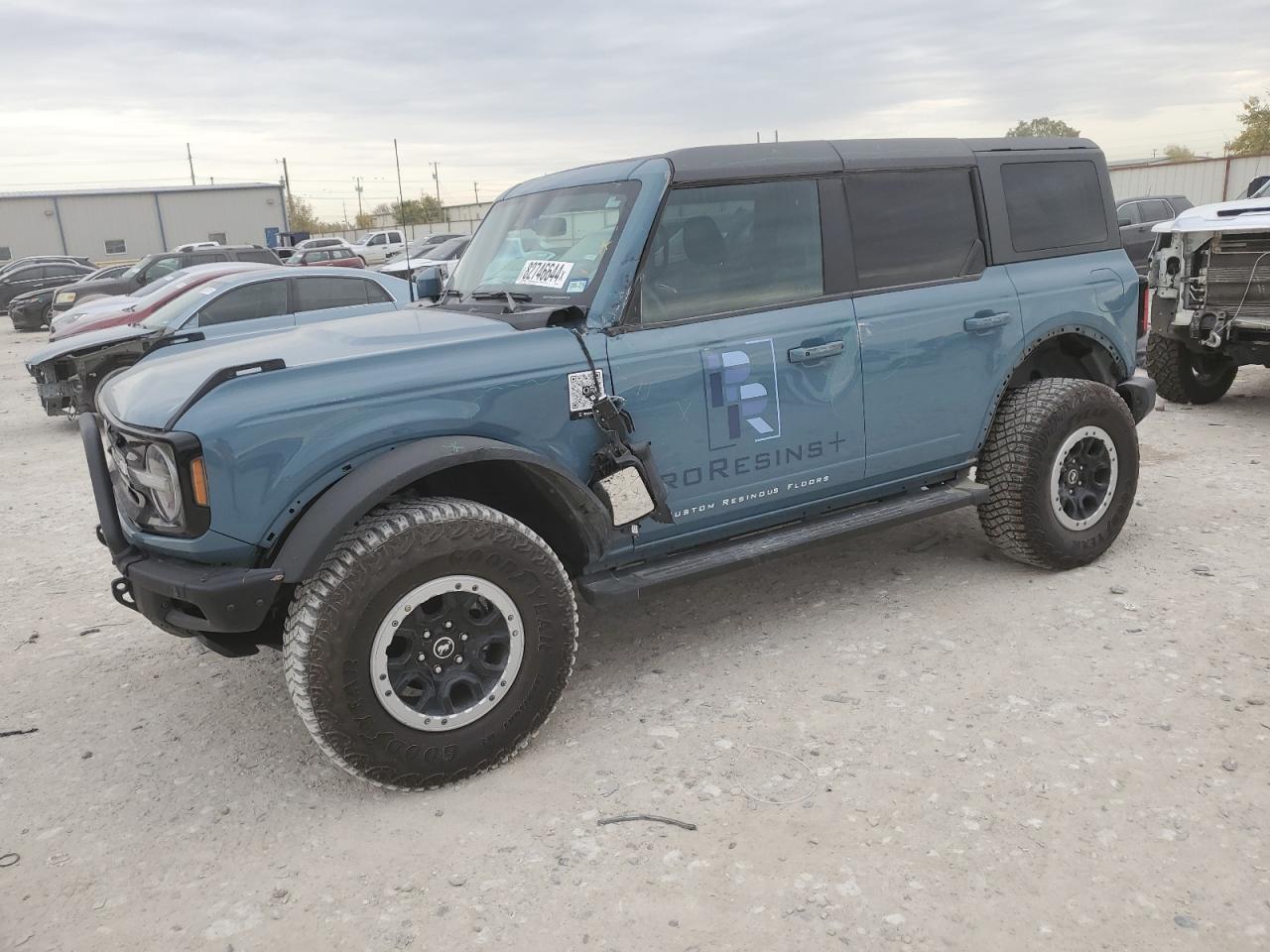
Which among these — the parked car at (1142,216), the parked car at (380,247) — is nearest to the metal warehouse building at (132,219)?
the parked car at (380,247)

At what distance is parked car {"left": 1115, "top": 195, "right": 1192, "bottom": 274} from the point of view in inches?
596

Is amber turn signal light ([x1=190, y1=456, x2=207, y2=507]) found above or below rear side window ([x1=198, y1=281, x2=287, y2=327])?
below

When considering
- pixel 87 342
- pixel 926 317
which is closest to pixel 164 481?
pixel 926 317

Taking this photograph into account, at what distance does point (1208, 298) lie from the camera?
7449mm

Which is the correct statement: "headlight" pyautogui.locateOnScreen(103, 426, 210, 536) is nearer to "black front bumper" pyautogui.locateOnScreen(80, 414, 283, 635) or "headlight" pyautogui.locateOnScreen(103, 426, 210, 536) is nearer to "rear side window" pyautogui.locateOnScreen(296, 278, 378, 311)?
"black front bumper" pyautogui.locateOnScreen(80, 414, 283, 635)

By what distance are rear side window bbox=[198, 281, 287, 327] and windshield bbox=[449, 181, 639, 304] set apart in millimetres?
5580

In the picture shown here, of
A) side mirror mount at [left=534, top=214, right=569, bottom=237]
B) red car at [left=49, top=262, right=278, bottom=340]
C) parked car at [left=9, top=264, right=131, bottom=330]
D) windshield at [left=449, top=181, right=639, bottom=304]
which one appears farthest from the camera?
parked car at [left=9, top=264, right=131, bottom=330]

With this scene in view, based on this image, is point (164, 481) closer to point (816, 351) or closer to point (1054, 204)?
point (816, 351)

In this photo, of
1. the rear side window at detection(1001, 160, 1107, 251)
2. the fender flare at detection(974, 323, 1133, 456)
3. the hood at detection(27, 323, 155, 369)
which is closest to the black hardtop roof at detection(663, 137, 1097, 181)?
the rear side window at detection(1001, 160, 1107, 251)

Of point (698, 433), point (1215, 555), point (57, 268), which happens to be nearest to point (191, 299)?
point (698, 433)

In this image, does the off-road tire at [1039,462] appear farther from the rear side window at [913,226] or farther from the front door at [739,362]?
the front door at [739,362]

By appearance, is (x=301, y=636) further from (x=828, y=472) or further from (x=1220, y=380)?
(x=1220, y=380)

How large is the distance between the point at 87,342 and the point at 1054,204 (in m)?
7.94

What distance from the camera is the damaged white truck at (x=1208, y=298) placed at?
7176 mm
